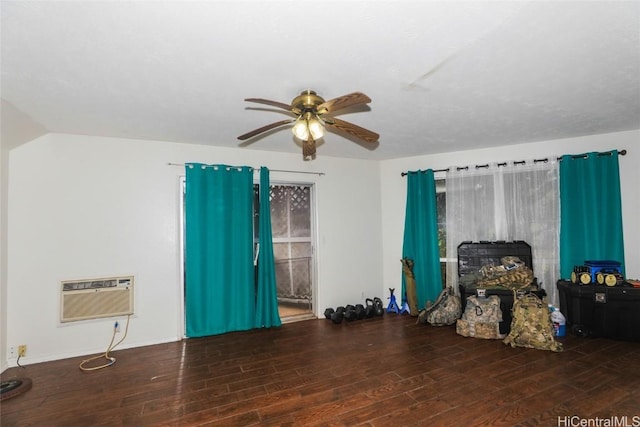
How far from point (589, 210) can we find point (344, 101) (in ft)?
11.7

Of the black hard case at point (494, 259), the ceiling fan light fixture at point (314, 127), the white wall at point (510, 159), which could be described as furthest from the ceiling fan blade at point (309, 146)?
the black hard case at point (494, 259)

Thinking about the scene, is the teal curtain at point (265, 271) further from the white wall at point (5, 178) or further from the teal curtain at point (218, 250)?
the white wall at point (5, 178)

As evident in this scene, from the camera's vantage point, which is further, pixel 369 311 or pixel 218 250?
pixel 369 311

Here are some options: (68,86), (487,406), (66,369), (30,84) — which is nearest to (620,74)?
(487,406)

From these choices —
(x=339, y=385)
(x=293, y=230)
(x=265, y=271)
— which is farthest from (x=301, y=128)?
(x=293, y=230)

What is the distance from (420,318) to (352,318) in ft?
3.04

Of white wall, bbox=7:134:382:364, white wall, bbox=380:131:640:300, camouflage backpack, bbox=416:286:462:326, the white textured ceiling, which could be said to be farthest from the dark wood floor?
the white textured ceiling

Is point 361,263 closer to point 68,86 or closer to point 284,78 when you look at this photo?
point 284,78

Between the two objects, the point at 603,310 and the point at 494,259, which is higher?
the point at 494,259

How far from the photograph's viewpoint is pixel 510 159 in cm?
396

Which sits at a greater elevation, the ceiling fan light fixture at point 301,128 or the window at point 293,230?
the ceiling fan light fixture at point 301,128

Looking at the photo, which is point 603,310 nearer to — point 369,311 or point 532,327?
point 532,327

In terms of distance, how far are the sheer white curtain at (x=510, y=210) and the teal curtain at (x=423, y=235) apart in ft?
0.65

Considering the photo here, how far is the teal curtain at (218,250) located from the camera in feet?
11.7
